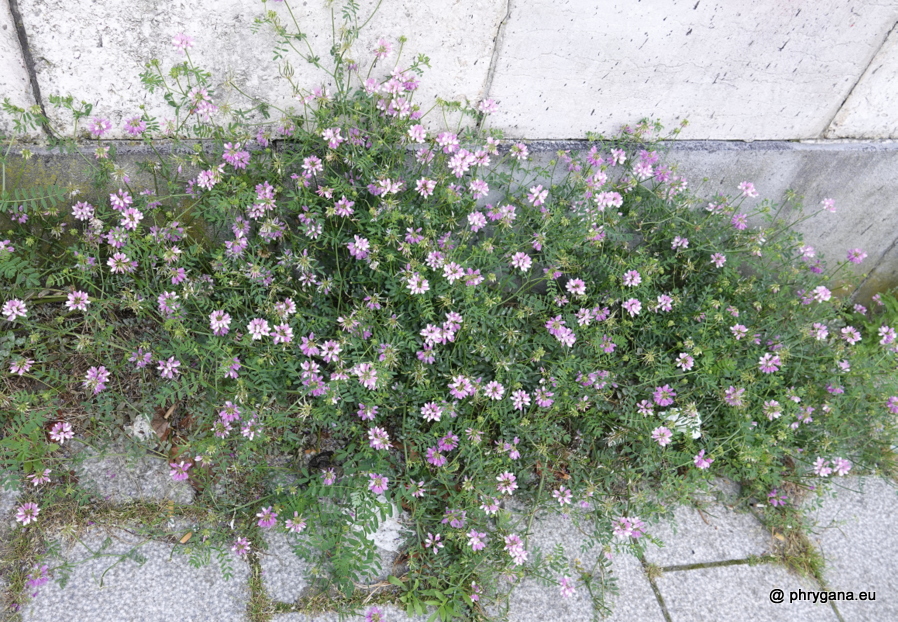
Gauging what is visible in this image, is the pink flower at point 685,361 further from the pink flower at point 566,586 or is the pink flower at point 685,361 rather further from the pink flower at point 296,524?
the pink flower at point 296,524

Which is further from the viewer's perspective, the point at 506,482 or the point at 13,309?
the point at 506,482

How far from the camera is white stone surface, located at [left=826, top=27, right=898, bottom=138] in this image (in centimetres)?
320

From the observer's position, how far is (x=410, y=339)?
2.45 m

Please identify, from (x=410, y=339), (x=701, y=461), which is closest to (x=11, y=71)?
(x=410, y=339)

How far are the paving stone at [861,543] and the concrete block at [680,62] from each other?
1.95 m

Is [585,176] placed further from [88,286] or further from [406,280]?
[88,286]

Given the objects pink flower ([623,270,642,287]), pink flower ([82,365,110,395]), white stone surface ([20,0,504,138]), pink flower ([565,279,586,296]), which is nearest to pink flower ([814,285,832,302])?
pink flower ([623,270,642,287])

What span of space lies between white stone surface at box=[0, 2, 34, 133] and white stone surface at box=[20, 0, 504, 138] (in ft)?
0.18

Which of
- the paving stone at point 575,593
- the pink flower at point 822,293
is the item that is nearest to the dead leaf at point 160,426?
the paving stone at point 575,593

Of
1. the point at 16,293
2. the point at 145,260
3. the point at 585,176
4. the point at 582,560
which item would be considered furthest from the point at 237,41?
the point at 582,560

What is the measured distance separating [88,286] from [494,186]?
176cm

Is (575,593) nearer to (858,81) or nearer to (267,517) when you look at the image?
(267,517)

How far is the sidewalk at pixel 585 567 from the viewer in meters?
2.17

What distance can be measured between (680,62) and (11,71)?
2839 mm
